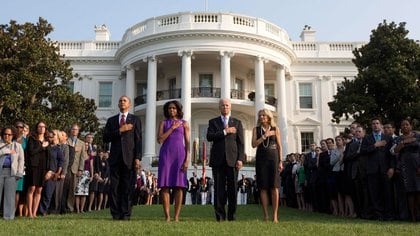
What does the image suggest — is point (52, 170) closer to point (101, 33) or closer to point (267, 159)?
point (267, 159)

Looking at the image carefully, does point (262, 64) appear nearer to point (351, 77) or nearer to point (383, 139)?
point (351, 77)

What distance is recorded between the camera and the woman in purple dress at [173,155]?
24.4 feet

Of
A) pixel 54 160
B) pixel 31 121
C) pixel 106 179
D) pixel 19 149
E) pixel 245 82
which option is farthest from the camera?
pixel 245 82

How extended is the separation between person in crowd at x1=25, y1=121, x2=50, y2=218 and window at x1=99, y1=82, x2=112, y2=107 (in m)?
25.7

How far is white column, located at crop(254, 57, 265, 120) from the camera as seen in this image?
30.1 m

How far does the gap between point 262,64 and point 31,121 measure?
15.9 m

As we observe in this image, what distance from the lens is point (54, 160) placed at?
976cm

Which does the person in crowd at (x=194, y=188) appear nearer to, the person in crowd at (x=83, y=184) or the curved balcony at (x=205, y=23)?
the person in crowd at (x=83, y=184)

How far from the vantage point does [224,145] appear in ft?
26.1

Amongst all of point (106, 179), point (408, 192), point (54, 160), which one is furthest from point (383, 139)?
point (106, 179)

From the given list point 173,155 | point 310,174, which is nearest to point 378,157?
point 310,174

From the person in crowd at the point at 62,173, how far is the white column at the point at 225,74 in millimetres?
18477

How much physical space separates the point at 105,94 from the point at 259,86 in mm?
11911

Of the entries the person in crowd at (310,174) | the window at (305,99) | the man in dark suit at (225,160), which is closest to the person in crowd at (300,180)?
the person in crowd at (310,174)
